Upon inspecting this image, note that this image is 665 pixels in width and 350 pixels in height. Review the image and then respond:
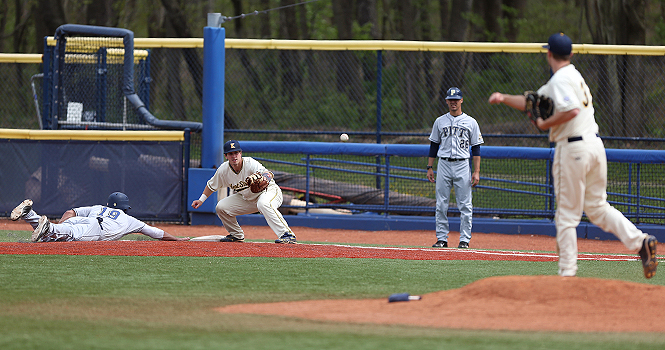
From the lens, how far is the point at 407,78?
14203 mm

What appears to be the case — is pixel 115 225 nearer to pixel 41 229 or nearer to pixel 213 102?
pixel 41 229

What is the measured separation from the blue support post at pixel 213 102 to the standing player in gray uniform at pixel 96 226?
2.58 m

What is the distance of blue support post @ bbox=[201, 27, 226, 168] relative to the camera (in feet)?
36.5

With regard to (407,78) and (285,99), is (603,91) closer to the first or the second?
(407,78)

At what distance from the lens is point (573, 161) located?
16.3 ft

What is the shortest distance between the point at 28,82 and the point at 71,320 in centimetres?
1597

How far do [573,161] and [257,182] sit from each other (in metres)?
4.35

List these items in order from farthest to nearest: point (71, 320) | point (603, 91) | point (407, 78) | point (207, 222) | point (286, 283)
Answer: point (407, 78) → point (603, 91) → point (207, 222) → point (286, 283) → point (71, 320)

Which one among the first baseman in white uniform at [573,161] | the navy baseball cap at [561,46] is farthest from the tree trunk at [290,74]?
the first baseman in white uniform at [573,161]

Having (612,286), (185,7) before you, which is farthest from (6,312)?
(185,7)

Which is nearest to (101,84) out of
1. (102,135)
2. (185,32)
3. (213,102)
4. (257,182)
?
(102,135)

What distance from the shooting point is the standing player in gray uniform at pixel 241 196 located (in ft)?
27.6

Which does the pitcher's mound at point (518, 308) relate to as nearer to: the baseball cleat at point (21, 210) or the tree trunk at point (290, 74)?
the baseball cleat at point (21, 210)

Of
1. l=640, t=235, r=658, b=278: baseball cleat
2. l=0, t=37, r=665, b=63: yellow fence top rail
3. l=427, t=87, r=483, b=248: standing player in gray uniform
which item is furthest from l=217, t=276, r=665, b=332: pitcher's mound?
l=0, t=37, r=665, b=63: yellow fence top rail
